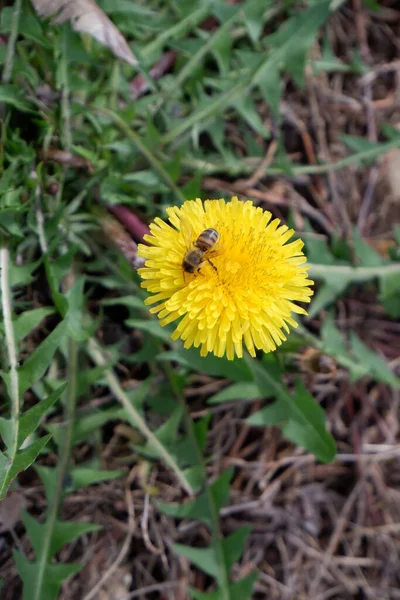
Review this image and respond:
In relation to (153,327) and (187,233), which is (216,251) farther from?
(153,327)

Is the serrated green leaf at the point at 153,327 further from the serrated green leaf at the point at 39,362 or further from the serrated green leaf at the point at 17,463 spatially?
the serrated green leaf at the point at 17,463

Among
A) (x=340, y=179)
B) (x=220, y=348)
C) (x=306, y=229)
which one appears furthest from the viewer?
(x=340, y=179)

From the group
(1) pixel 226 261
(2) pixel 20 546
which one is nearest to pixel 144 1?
(1) pixel 226 261

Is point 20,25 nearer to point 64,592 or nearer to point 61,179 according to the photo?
point 61,179

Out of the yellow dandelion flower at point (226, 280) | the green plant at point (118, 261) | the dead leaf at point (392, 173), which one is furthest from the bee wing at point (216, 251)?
the dead leaf at point (392, 173)

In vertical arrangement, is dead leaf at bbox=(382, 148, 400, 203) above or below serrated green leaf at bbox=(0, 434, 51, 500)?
above

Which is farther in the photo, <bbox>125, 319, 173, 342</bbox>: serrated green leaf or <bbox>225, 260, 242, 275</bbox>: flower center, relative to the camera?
<bbox>125, 319, 173, 342</bbox>: serrated green leaf

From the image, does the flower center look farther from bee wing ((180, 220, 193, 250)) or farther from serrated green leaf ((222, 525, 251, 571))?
serrated green leaf ((222, 525, 251, 571))

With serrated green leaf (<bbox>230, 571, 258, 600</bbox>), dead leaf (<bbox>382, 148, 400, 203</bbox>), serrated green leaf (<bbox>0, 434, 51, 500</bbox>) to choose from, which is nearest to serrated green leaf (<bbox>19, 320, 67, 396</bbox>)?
serrated green leaf (<bbox>0, 434, 51, 500</bbox>)
